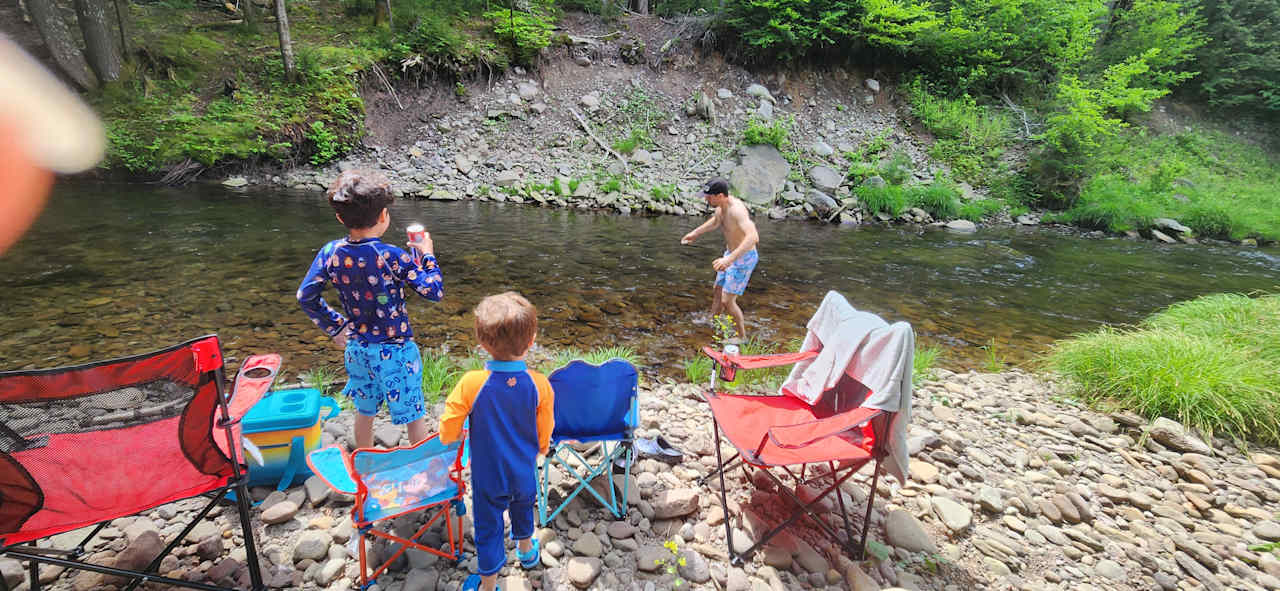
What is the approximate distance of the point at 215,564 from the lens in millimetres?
2062

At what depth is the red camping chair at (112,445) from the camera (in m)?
1.55

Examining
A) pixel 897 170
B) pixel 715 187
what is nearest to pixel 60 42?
pixel 715 187

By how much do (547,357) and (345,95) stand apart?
14.1 meters

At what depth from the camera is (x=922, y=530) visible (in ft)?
8.25

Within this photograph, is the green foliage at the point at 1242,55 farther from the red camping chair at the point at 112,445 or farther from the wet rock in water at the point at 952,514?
the red camping chair at the point at 112,445

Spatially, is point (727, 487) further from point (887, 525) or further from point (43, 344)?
point (43, 344)

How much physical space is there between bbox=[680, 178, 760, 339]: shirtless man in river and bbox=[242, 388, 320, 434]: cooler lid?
12.0ft

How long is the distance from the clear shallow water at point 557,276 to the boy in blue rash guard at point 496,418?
2951mm

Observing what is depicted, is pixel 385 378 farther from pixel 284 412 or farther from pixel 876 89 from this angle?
pixel 876 89

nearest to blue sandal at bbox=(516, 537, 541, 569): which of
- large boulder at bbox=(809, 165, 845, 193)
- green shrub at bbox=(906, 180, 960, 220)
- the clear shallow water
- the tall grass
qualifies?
the clear shallow water

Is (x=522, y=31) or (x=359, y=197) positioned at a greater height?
(x=522, y=31)

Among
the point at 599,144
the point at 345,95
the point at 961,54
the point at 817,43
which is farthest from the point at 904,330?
the point at 961,54

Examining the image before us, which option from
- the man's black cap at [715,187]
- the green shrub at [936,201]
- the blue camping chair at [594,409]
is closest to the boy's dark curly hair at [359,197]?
the blue camping chair at [594,409]

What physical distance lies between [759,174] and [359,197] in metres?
14.0
